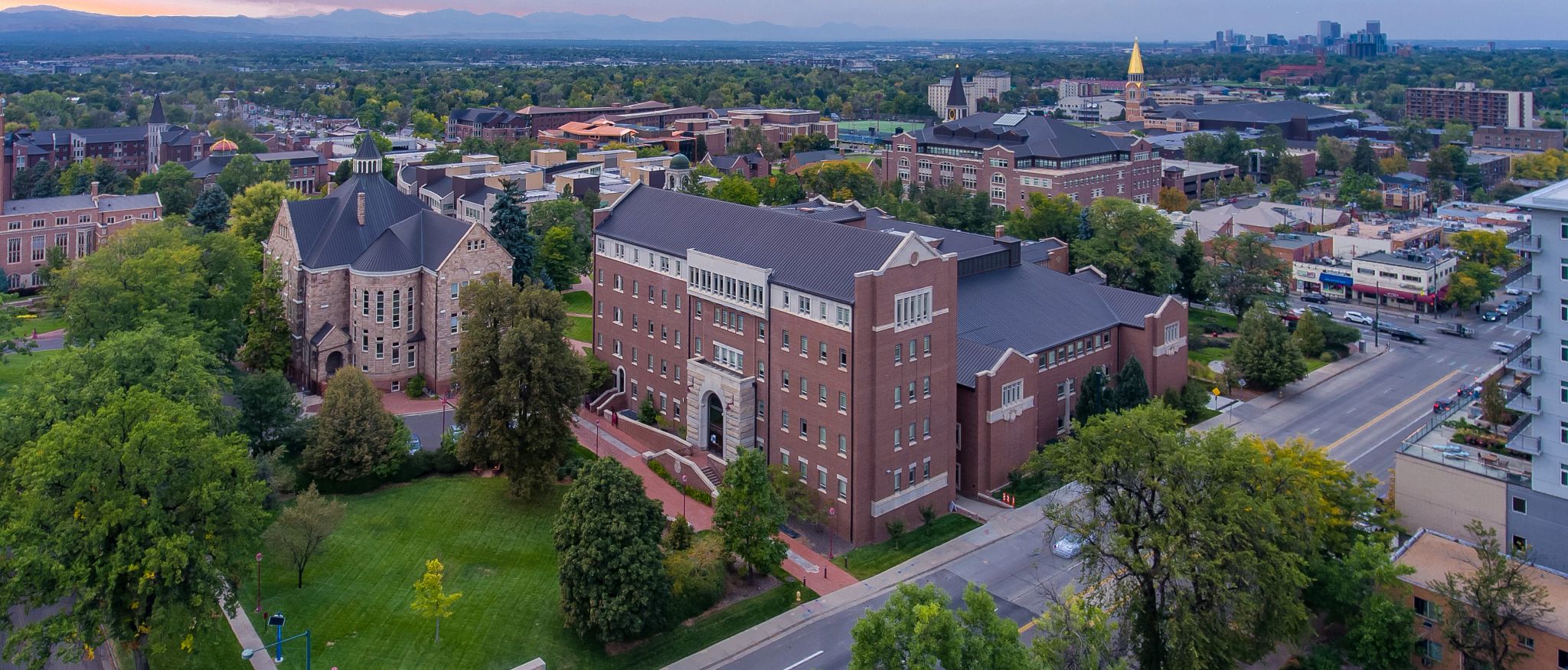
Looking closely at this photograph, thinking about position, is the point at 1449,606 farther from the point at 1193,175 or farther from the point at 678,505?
the point at 1193,175

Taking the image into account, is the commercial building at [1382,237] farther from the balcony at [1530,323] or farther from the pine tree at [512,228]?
the pine tree at [512,228]

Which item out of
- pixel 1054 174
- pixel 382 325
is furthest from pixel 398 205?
pixel 1054 174

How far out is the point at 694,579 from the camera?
4719 cm

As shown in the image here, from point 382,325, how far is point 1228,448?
54.0 meters

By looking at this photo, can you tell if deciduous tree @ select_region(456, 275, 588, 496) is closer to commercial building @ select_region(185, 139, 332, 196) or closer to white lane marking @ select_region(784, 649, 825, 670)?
white lane marking @ select_region(784, 649, 825, 670)

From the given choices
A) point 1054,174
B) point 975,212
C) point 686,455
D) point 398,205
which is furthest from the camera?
point 1054,174

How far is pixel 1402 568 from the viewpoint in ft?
138

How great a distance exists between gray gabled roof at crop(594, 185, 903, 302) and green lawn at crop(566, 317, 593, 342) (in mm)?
16948

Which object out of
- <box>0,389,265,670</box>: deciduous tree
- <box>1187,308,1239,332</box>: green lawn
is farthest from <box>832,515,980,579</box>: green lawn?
<box>1187,308,1239,332</box>: green lawn

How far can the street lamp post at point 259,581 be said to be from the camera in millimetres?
46812

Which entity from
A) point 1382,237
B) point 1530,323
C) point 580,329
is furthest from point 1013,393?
point 1382,237

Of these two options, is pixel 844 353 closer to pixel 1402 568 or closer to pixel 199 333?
pixel 1402 568

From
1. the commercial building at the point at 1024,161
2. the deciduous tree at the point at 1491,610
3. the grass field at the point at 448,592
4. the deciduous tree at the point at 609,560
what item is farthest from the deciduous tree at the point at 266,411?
the commercial building at the point at 1024,161

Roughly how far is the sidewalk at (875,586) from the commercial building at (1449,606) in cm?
1433
